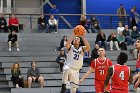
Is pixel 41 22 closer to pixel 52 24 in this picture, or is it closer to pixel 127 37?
pixel 52 24

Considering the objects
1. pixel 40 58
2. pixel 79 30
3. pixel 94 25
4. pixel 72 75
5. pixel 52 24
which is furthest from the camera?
pixel 94 25

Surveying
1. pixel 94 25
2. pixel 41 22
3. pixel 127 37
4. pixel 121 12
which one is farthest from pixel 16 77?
pixel 121 12

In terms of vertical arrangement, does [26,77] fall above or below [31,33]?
below

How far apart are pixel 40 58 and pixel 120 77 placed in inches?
419

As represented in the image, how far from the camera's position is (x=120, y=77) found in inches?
323

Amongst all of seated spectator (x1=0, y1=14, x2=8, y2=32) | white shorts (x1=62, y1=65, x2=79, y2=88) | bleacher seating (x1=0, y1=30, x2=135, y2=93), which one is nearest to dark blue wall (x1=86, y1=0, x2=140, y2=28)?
bleacher seating (x1=0, y1=30, x2=135, y2=93)

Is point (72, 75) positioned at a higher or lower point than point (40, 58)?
higher

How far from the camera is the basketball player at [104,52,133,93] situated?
8125mm

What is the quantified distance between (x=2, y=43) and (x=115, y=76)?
1281 cm

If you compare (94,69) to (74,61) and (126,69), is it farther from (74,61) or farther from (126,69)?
(126,69)

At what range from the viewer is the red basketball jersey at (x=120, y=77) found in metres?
8.16

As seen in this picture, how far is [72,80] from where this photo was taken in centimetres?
1038

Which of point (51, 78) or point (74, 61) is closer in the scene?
point (74, 61)

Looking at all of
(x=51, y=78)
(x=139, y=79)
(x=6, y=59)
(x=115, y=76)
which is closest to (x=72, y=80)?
(x=139, y=79)
